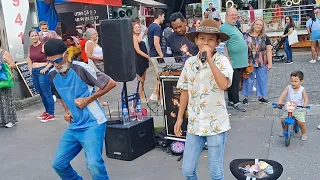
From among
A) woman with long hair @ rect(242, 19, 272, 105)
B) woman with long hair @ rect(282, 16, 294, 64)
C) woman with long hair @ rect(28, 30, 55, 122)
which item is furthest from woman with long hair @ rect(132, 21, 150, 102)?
woman with long hair @ rect(282, 16, 294, 64)

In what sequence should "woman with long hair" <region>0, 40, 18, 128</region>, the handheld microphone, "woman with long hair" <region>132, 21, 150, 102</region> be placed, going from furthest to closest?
"woman with long hair" <region>132, 21, 150, 102</region>, "woman with long hair" <region>0, 40, 18, 128</region>, the handheld microphone

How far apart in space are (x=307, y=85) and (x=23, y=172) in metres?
6.40

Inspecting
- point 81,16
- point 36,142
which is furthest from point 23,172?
point 81,16

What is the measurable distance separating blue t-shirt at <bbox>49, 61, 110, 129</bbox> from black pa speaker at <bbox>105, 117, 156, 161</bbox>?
4.71ft

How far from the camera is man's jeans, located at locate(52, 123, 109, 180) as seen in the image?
3.68m

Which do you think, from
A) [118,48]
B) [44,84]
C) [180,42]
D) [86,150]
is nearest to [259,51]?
[180,42]

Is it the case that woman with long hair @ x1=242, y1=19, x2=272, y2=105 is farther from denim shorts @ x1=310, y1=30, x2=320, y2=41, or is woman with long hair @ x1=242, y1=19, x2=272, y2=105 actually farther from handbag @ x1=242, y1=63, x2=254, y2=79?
denim shorts @ x1=310, y1=30, x2=320, y2=41

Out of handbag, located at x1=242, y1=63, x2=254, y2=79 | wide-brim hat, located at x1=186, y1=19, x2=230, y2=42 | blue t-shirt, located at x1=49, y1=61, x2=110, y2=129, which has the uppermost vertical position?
wide-brim hat, located at x1=186, y1=19, x2=230, y2=42

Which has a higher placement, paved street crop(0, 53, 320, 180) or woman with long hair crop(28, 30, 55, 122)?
woman with long hair crop(28, 30, 55, 122)

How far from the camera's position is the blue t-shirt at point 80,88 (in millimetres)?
3729

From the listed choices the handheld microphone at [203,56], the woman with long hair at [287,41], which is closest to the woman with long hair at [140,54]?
the handheld microphone at [203,56]

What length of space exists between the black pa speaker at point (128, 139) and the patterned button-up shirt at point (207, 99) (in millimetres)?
1926

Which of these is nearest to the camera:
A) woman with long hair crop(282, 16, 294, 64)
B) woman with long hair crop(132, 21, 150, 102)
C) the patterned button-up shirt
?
the patterned button-up shirt

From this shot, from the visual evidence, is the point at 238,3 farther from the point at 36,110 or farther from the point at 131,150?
the point at 131,150
